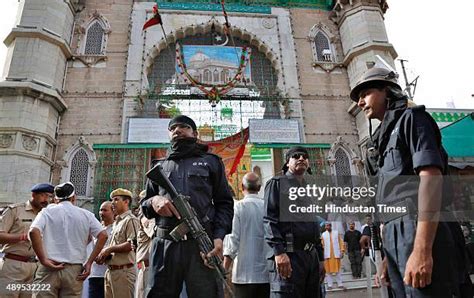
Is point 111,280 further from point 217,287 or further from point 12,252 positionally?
point 217,287

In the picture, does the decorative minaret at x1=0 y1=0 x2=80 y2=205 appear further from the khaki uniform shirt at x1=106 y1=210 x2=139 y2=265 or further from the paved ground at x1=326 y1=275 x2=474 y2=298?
the paved ground at x1=326 y1=275 x2=474 y2=298

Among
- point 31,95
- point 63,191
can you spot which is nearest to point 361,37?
Result: point 31,95

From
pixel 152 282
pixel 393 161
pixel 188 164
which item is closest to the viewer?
pixel 393 161

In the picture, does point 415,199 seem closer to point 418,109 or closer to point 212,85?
point 418,109

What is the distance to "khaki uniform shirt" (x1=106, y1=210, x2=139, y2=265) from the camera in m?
3.58

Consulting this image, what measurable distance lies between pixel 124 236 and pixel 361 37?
43.8ft

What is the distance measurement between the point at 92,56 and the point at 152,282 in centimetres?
1324

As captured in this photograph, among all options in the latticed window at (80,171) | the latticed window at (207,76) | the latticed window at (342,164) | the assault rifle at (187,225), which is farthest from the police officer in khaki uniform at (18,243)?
the latticed window at (342,164)

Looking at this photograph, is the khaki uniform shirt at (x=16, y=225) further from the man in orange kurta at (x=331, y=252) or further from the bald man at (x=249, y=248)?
the man in orange kurta at (x=331, y=252)

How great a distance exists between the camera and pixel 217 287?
2201 mm

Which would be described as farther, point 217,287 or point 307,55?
point 307,55

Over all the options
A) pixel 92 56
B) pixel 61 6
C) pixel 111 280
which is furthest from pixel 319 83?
pixel 111 280

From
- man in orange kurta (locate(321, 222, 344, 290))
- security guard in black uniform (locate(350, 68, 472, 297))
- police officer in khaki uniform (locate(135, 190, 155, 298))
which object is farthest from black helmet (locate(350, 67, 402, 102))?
man in orange kurta (locate(321, 222, 344, 290))

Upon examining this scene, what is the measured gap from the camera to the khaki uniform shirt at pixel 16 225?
360 cm
